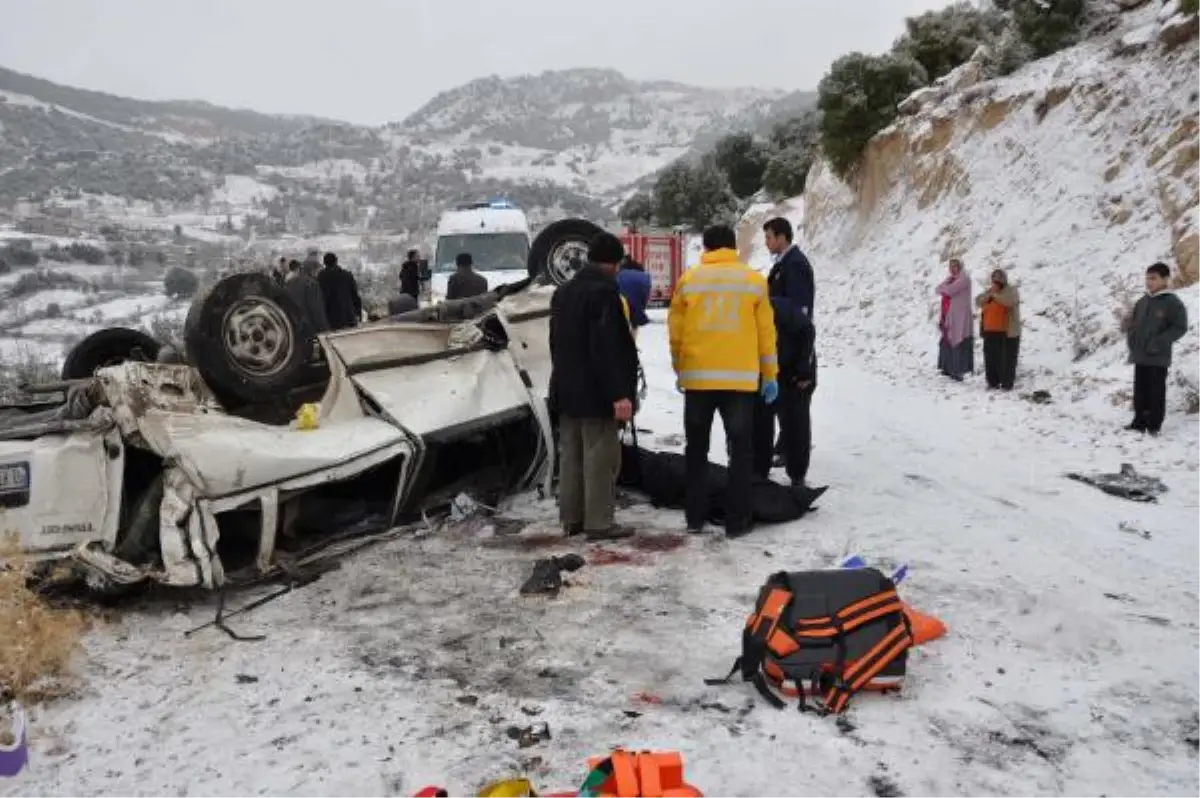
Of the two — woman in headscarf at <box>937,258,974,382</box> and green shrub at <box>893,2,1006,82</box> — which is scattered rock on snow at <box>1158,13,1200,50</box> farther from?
green shrub at <box>893,2,1006,82</box>

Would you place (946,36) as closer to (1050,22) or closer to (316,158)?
(1050,22)

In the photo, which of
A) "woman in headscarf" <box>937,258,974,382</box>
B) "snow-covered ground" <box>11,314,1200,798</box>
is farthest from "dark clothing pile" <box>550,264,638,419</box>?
"woman in headscarf" <box>937,258,974,382</box>

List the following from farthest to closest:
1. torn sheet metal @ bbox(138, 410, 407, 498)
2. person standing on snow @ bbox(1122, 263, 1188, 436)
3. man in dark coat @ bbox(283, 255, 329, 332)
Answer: man in dark coat @ bbox(283, 255, 329, 332) → person standing on snow @ bbox(1122, 263, 1188, 436) → torn sheet metal @ bbox(138, 410, 407, 498)

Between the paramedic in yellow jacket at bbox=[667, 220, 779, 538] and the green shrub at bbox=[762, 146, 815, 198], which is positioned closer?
the paramedic in yellow jacket at bbox=[667, 220, 779, 538]

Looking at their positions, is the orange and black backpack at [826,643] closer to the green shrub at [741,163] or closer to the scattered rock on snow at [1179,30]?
the scattered rock on snow at [1179,30]

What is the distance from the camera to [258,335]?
18.4ft

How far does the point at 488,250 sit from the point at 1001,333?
24.1 ft

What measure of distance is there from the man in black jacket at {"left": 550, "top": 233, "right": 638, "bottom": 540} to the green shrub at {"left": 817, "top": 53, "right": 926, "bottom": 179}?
1613 cm

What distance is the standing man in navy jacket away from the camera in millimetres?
5797

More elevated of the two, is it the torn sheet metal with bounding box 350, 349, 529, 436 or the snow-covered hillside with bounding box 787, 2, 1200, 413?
the snow-covered hillside with bounding box 787, 2, 1200, 413

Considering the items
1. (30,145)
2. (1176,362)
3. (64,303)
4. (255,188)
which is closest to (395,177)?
(255,188)

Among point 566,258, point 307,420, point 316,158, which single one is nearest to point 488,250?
point 566,258

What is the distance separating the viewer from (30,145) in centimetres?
10838

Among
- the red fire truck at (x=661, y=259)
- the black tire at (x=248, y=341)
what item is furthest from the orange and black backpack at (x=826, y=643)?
the red fire truck at (x=661, y=259)
